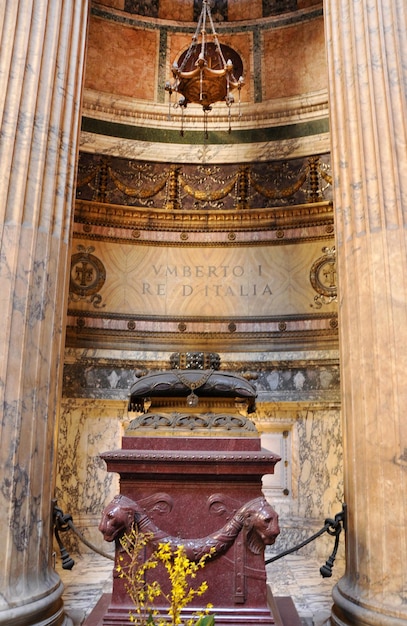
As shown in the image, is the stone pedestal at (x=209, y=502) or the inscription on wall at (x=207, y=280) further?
the inscription on wall at (x=207, y=280)

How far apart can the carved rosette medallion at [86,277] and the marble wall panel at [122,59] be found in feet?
9.38

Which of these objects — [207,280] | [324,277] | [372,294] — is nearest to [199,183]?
[207,280]

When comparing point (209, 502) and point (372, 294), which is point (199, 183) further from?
point (209, 502)

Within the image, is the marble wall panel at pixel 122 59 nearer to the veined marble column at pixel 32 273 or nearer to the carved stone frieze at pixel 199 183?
the carved stone frieze at pixel 199 183

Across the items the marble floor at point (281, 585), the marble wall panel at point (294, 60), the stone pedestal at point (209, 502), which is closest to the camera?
the stone pedestal at point (209, 502)

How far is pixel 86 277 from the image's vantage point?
8.16 m

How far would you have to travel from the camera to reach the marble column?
3.53 metres

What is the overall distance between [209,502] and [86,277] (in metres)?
5.04

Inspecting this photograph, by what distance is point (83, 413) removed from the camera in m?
7.37

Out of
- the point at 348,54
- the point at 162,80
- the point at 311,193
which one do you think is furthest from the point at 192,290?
the point at 348,54

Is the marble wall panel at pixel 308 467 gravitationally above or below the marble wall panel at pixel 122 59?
below

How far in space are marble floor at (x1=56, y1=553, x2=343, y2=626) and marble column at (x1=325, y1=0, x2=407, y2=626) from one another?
0.95 metres

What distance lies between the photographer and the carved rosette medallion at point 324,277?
8.01m

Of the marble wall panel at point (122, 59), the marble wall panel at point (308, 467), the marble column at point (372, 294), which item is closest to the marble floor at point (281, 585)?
the marble wall panel at point (308, 467)
